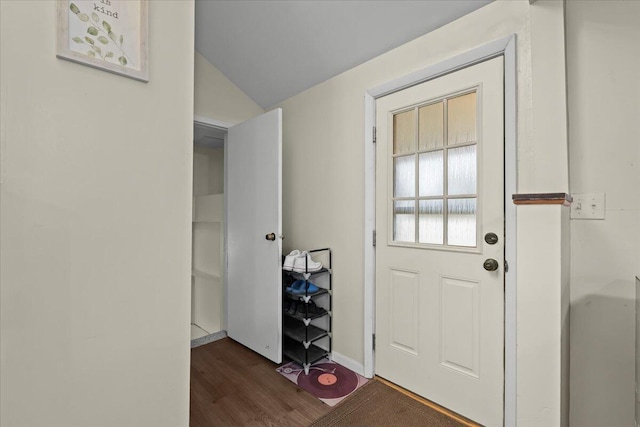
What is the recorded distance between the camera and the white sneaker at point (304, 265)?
2087 millimetres

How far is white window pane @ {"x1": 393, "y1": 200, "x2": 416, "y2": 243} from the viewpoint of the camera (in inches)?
73.4

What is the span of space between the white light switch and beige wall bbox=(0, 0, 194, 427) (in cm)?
170

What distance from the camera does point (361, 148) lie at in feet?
6.75

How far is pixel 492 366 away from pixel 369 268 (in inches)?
33.4

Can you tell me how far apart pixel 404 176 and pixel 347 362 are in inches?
54.6

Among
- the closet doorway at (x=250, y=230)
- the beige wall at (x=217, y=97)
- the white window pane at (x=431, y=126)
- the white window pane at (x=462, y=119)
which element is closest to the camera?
the white window pane at (x=462, y=119)

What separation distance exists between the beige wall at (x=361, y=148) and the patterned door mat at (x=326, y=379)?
126 millimetres

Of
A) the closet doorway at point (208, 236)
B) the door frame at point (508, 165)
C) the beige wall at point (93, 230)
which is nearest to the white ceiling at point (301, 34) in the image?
the door frame at point (508, 165)

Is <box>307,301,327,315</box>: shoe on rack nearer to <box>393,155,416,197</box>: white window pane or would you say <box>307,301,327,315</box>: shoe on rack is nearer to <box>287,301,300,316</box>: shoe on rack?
<box>287,301,300,316</box>: shoe on rack

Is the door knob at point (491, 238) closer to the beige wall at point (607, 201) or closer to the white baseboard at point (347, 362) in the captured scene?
the beige wall at point (607, 201)

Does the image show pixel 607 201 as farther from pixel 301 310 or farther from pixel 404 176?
pixel 301 310

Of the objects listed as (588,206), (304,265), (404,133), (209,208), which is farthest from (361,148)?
(209,208)

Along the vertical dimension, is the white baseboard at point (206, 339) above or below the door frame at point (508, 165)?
below

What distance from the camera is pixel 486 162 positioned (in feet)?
5.08
